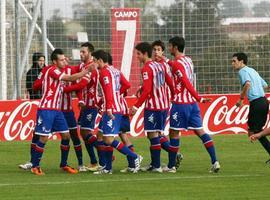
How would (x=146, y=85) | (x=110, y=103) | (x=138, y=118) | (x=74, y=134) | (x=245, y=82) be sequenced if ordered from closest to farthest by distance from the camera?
(x=110, y=103) → (x=146, y=85) → (x=245, y=82) → (x=74, y=134) → (x=138, y=118)

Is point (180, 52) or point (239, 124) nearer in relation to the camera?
point (180, 52)

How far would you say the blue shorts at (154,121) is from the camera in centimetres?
1827

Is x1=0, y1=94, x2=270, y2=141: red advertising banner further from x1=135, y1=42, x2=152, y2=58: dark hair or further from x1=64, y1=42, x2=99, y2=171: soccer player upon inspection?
x1=135, y1=42, x2=152, y2=58: dark hair

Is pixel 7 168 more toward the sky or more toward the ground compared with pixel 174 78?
more toward the ground

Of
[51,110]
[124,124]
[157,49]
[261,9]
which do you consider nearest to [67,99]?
[51,110]

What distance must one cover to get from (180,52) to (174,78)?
48 cm

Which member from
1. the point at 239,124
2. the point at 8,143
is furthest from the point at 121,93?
the point at 239,124

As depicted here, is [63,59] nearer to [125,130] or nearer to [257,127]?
[125,130]

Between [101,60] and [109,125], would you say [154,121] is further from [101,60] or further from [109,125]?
[101,60]

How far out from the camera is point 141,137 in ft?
86.2

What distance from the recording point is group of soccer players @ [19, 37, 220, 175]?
1767 cm

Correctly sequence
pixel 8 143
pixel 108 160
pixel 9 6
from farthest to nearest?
pixel 9 6 < pixel 8 143 < pixel 108 160

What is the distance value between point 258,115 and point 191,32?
37.3 ft

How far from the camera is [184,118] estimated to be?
1803 cm
